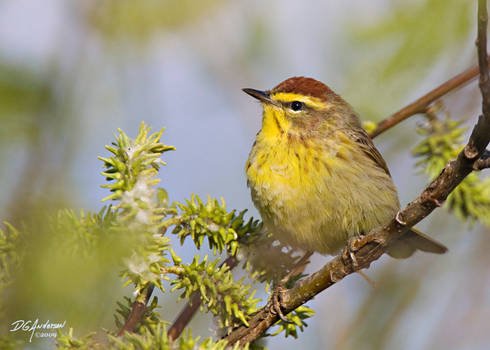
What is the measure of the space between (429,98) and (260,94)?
4.41ft

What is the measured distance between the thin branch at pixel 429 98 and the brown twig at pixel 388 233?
1147 mm

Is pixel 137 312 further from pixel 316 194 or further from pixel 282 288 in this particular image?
pixel 316 194

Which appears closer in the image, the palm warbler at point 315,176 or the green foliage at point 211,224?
the green foliage at point 211,224

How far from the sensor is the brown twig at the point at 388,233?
61.6 inches

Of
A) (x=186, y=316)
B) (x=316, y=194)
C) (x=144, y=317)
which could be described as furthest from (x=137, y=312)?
(x=316, y=194)

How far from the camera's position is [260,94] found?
387 centimetres

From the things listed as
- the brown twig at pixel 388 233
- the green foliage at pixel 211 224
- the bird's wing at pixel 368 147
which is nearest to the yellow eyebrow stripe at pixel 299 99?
the bird's wing at pixel 368 147

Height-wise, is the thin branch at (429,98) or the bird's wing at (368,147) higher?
the thin branch at (429,98)

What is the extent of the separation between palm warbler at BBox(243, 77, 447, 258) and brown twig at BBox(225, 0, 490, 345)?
3.26 feet

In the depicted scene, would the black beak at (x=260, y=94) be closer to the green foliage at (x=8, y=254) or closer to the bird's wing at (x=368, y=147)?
the bird's wing at (x=368, y=147)

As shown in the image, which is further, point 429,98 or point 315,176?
point 315,176

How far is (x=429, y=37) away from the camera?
7.19ft

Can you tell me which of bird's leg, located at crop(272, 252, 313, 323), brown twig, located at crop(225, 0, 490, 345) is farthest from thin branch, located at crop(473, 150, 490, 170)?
bird's leg, located at crop(272, 252, 313, 323)

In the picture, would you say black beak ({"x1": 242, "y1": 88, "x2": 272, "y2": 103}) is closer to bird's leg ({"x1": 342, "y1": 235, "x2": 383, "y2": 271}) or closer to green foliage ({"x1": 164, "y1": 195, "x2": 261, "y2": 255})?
green foliage ({"x1": 164, "y1": 195, "x2": 261, "y2": 255})
